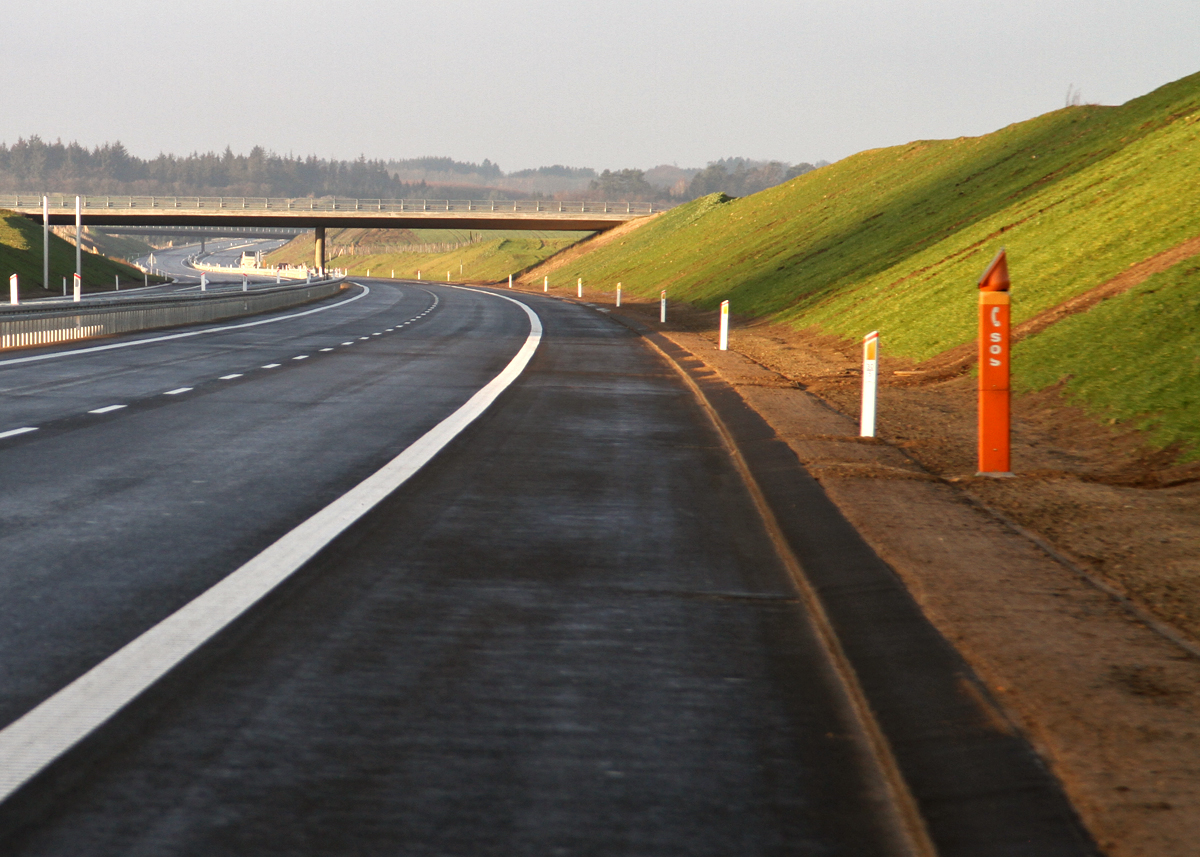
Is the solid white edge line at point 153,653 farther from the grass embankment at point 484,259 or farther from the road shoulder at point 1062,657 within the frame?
the grass embankment at point 484,259

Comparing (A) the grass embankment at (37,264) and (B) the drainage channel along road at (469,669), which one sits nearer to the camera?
(B) the drainage channel along road at (469,669)

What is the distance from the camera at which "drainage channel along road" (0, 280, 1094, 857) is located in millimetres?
3730

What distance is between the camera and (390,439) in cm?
1248

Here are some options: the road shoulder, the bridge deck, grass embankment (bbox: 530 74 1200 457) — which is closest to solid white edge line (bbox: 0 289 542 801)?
the road shoulder

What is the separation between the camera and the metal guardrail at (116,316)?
88.6 feet

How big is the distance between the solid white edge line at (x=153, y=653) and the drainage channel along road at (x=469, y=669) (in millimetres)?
19

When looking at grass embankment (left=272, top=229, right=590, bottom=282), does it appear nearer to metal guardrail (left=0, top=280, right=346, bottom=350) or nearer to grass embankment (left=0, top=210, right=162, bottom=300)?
grass embankment (left=0, top=210, right=162, bottom=300)

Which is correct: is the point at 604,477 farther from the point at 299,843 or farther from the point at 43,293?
the point at 43,293

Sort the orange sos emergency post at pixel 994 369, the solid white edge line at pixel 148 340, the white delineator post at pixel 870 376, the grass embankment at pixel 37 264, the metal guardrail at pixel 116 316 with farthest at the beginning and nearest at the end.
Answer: the grass embankment at pixel 37 264
the metal guardrail at pixel 116 316
the solid white edge line at pixel 148 340
the white delineator post at pixel 870 376
the orange sos emergency post at pixel 994 369

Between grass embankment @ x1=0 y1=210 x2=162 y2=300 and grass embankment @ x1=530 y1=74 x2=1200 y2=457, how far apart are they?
3296 cm

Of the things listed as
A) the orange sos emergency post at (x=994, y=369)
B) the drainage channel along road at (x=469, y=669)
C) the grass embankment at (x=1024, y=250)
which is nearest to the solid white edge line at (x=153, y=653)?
the drainage channel along road at (x=469, y=669)

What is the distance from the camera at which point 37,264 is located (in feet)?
242

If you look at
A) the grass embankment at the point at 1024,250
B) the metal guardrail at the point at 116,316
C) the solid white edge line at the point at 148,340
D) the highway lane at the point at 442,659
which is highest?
the grass embankment at the point at 1024,250

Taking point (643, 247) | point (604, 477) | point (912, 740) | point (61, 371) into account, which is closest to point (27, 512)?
point (604, 477)
